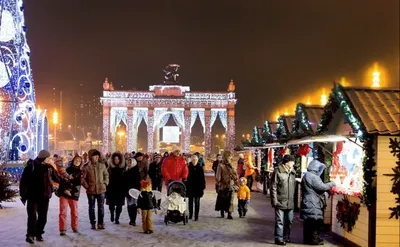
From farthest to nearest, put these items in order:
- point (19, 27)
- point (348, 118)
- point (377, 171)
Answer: point (19, 27), point (348, 118), point (377, 171)

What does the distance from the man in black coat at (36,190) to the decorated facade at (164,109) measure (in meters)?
47.2

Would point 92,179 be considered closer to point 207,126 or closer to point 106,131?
point 106,131

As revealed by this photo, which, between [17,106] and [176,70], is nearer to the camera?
[17,106]

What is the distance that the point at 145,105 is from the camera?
57344mm

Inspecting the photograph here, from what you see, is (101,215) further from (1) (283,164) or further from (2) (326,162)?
(2) (326,162)

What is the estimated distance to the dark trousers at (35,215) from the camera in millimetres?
9516

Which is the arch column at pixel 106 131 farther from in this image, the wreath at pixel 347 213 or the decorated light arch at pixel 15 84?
the wreath at pixel 347 213

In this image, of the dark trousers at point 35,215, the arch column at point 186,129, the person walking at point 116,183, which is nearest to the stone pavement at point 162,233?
the dark trousers at point 35,215

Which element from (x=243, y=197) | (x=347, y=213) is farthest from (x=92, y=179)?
(x=347, y=213)

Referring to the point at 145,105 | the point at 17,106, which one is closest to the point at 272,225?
the point at 17,106

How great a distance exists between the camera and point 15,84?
20.8 metres

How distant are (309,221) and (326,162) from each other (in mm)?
2314

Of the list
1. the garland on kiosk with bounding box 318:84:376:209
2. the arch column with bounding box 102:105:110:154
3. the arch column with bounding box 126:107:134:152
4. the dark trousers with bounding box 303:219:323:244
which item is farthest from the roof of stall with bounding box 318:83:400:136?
the arch column with bounding box 102:105:110:154

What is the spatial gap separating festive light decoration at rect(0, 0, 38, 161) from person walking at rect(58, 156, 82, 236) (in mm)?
9402
